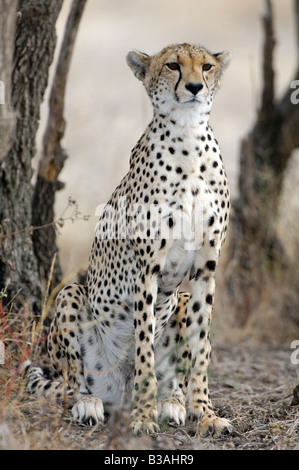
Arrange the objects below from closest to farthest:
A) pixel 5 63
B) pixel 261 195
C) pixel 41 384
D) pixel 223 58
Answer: pixel 5 63, pixel 223 58, pixel 41 384, pixel 261 195

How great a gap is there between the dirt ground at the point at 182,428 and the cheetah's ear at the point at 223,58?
1.70m

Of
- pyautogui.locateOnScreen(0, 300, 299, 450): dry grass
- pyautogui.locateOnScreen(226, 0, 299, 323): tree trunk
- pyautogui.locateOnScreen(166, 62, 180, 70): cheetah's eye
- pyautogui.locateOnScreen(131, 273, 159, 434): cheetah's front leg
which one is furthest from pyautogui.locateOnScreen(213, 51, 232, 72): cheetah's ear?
pyautogui.locateOnScreen(226, 0, 299, 323): tree trunk

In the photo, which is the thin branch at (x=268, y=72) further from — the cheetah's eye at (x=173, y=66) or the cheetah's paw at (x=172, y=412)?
the cheetah's paw at (x=172, y=412)

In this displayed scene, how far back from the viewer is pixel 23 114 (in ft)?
14.0

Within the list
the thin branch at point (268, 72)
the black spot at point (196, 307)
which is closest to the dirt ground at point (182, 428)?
the black spot at point (196, 307)

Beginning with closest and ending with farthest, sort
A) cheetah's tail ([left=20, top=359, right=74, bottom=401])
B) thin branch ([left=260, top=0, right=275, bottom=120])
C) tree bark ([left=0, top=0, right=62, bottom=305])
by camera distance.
A: 1. cheetah's tail ([left=20, top=359, right=74, bottom=401])
2. tree bark ([left=0, top=0, right=62, bottom=305])
3. thin branch ([left=260, top=0, right=275, bottom=120])

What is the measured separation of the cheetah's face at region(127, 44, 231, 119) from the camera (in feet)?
10.9

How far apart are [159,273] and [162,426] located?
0.70 metres

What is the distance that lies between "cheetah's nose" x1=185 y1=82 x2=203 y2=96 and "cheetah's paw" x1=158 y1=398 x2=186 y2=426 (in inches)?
57.1

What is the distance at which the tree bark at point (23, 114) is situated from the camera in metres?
4.21

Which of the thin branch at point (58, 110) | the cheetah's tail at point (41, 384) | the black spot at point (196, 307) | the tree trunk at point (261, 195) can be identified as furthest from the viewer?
the tree trunk at point (261, 195)

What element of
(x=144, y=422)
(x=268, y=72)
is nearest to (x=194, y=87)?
(x=144, y=422)

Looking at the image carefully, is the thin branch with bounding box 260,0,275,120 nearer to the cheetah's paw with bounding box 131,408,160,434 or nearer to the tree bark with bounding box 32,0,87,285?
the tree bark with bounding box 32,0,87,285

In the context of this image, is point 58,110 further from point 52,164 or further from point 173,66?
point 173,66
